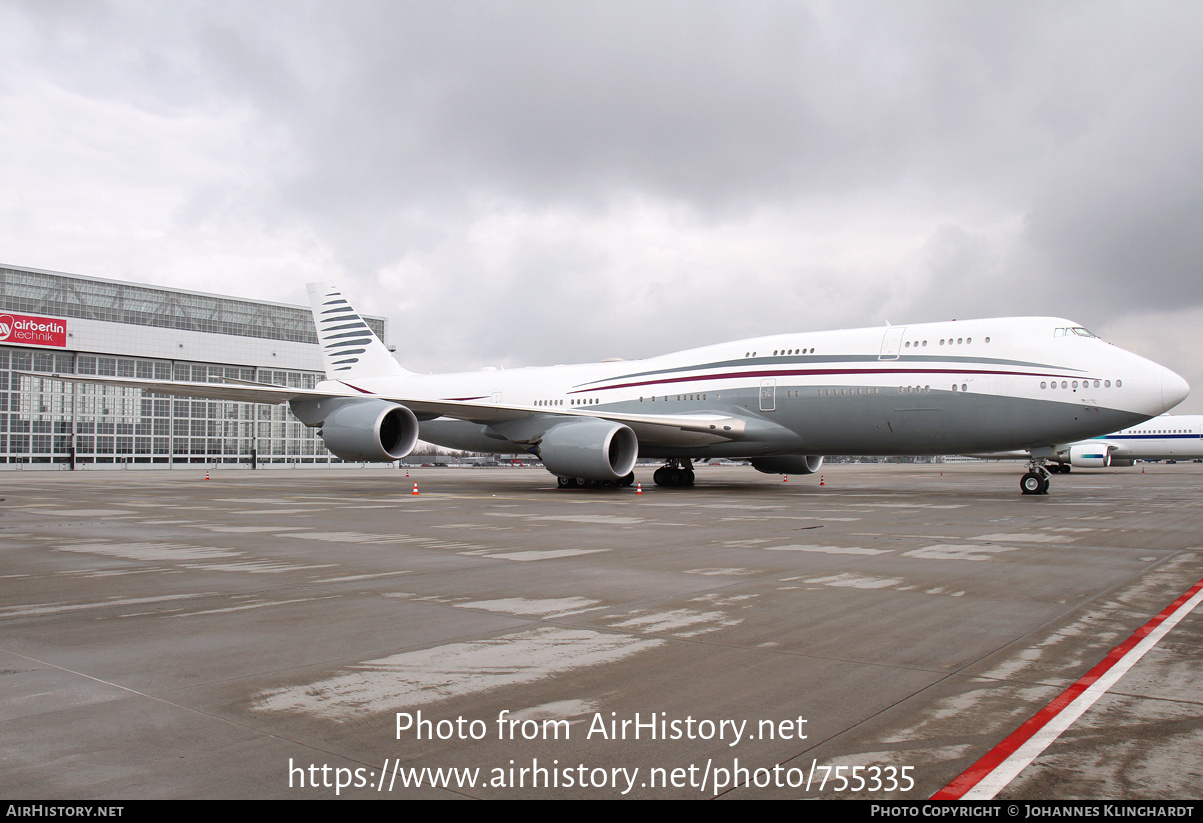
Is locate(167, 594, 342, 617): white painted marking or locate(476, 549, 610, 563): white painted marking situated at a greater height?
locate(167, 594, 342, 617): white painted marking

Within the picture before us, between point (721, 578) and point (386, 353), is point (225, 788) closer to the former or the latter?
point (721, 578)

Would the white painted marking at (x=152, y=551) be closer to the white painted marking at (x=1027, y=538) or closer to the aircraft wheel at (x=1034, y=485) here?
the white painted marking at (x=1027, y=538)

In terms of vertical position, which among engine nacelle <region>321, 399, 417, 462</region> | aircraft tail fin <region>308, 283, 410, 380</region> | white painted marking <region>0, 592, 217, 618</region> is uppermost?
aircraft tail fin <region>308, 283, 410, 380</region>

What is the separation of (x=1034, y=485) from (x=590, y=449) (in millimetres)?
11487

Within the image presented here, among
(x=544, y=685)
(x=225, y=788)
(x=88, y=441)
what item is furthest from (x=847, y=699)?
(x=88, y=441)

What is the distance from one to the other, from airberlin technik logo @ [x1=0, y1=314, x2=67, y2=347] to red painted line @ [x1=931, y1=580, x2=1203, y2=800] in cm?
5963

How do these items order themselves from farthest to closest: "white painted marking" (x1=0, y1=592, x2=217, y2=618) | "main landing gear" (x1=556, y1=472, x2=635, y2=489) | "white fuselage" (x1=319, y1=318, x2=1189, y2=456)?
"main landing gear" (x1=556, y1=472, x2=635, y2=489) < "white fuselage" (x1=319, y1=318, x2=1189, y2=456) < "white painted marking" (x1=0, y1=592, x2=217, y2=618)

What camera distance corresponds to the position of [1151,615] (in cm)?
540

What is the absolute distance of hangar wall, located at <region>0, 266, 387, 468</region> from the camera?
49.0 metres

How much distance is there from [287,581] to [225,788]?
443cm

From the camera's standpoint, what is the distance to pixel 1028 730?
3109 millimetres

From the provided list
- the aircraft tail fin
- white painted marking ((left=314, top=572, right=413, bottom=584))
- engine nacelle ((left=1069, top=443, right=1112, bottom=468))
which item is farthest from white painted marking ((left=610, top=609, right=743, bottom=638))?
engine nacelle ((left=1069, top=443, right=1112, bottom=468))

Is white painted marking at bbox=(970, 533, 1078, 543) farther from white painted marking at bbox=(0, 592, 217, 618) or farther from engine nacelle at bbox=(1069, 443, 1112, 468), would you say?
engine nacelle at bbox=(1069, 443, 1112, 468)

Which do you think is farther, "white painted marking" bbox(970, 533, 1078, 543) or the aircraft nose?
the aircraft nose
